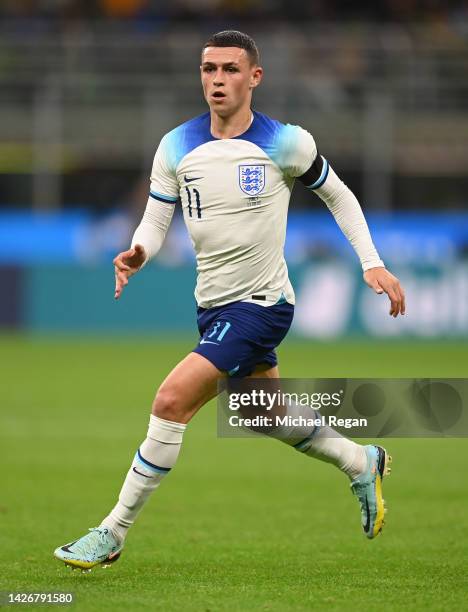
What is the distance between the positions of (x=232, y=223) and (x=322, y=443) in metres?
1.29

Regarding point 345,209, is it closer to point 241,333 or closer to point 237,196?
point 237,196

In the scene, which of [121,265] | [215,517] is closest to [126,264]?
[121,265]

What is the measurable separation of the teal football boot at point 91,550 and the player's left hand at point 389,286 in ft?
5.84

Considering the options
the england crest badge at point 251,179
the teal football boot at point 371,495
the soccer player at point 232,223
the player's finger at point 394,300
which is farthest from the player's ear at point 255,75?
the teal football boot at point 371,495

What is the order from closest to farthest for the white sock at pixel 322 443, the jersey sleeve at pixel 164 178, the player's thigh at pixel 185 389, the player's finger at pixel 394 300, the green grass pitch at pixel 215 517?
the green grass pitch at pixel 215 517 < the player's thigh at pixel 185 389 < the player's finger at pixel 394 300 < the jersey sleeve at pixel 164 178 < the white sock at pixel 322 443

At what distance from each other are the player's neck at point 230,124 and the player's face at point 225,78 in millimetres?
38

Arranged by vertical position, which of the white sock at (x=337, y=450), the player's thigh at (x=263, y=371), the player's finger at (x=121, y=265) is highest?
the player's finger at (x=121, y=265)

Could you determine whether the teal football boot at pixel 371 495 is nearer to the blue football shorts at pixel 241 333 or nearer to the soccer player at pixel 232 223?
the soccer player at pixel 232 223

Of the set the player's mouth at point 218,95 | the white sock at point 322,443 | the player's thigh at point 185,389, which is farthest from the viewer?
the white sock at point 322,443

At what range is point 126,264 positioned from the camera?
20.2 ft

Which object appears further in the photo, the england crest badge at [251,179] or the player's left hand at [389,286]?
the england crest badge at [251,179]

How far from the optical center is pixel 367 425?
650 centimetres

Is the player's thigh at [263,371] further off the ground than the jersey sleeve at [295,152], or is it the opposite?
the jersey sleeve at [295,152]

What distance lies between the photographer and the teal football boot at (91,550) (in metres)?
6.01
